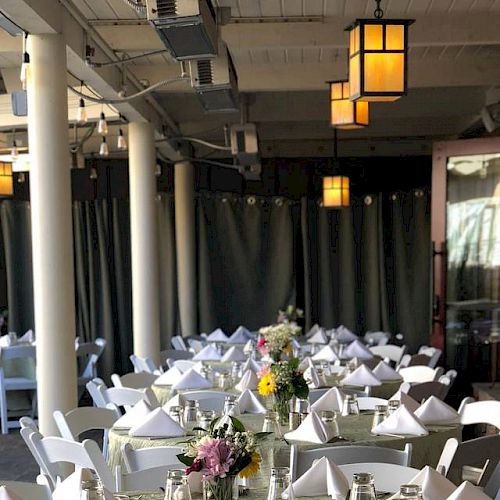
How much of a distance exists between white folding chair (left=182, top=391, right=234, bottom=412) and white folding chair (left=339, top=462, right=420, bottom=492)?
72.1 inches

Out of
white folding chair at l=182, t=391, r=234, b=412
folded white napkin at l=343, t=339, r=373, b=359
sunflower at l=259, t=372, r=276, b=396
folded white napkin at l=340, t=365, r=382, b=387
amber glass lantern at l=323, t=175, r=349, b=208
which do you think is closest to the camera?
sunflower at l=259, t=372, r=276, b=396

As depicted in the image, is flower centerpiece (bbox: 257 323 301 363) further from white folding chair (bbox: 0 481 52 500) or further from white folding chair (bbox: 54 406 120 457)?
white folding chair (bbox: 0 481 52 500)

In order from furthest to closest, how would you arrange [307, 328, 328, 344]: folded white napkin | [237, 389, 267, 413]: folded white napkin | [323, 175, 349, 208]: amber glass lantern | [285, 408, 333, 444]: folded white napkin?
[323, 175, 349, 208]: amber glass lantern < [307, 328, 328, 344]: folded white napkin < [237, 389, 267, 413]: folded white napkin < [285, 408, 333, 444]: folded white napkin

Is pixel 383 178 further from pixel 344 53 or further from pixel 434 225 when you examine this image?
pixel 344 53

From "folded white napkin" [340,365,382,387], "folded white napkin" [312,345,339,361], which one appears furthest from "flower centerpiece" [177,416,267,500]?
"folded white napkin" [312,345,339,361]

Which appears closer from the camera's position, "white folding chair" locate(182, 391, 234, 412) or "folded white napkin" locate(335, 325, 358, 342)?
"white folding chair" locate(182, 391, 234, 412)

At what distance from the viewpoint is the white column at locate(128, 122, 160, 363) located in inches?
328

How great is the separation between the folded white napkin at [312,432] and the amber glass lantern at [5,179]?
580 cm

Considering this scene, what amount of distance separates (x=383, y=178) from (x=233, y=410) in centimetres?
754

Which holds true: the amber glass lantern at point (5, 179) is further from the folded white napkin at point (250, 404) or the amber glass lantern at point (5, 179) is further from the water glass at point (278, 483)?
the water glass at point (278, 483)

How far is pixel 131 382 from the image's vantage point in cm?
620

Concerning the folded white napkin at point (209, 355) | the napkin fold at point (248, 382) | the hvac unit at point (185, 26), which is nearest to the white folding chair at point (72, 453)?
the napkin fold at point (248, 382)

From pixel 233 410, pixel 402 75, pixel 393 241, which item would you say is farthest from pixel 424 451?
pixel 393 241

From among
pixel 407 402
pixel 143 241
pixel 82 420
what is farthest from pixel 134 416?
pixel 143 241
